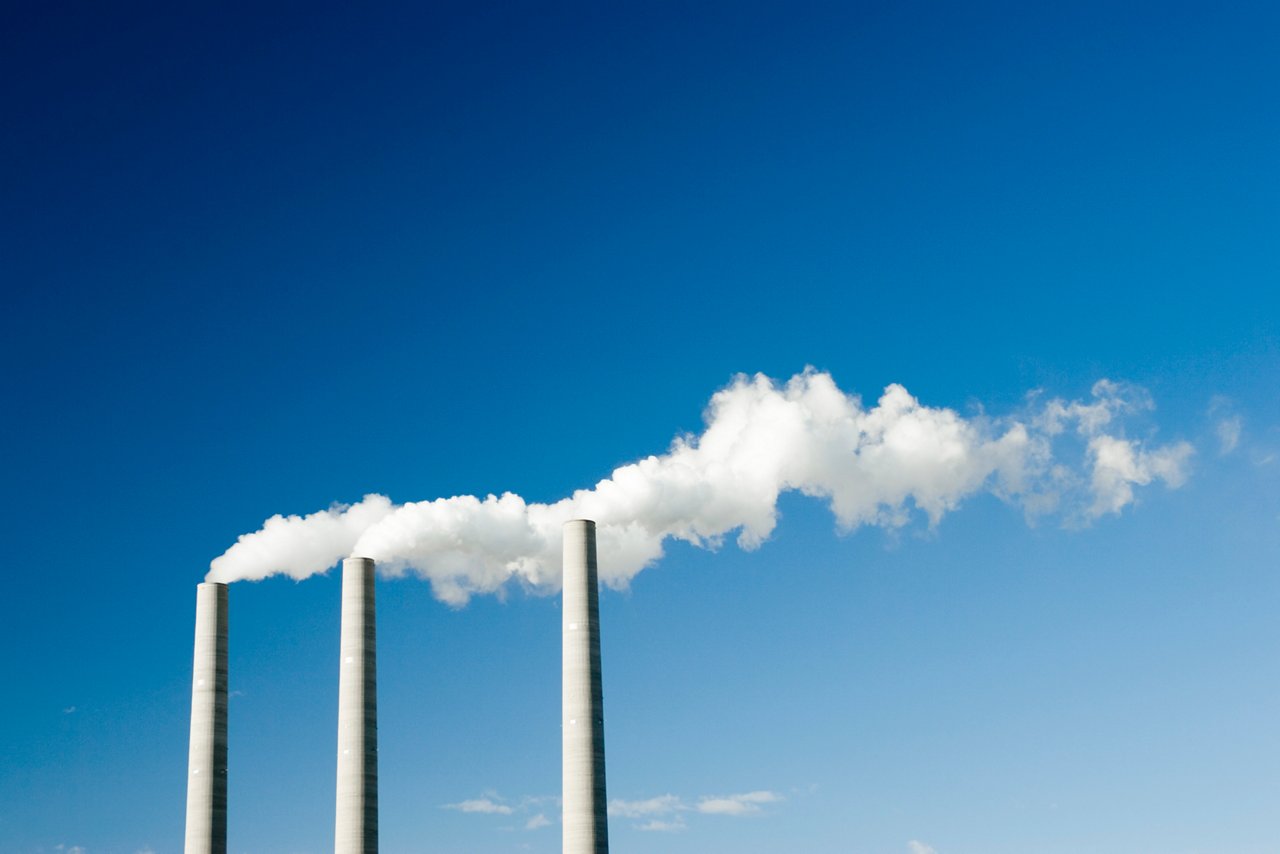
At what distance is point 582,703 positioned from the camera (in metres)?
47.8

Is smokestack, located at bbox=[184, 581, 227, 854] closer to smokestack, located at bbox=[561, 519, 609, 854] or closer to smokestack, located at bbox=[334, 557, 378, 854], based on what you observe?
smokestack, located at bbox=[334, 557, 378, 854]

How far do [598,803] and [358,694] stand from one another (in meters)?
9.93

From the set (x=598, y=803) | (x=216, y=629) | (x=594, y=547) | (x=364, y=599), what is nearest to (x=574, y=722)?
(x=598, y=803)

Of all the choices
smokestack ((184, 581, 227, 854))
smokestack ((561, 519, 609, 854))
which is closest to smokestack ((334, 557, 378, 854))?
smokestack ((184, 581, 227, 854))

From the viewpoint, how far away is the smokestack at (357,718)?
49344mm

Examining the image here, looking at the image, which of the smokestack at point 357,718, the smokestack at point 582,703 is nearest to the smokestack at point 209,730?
the smokestack at point 357,718

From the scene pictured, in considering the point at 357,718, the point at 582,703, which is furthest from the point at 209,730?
the point at 582,703

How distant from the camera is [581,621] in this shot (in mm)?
49094

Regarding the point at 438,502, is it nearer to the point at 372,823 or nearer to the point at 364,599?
the point at 364,599

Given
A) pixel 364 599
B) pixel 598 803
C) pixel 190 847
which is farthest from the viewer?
pixel 364 599

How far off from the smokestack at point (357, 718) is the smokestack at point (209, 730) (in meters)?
3.96

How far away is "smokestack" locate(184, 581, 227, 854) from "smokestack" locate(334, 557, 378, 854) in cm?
396

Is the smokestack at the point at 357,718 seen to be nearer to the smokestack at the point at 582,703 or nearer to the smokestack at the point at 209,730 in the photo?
the smokestack at the point at 209,730

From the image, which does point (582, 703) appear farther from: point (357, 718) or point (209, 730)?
point (209, 730)
